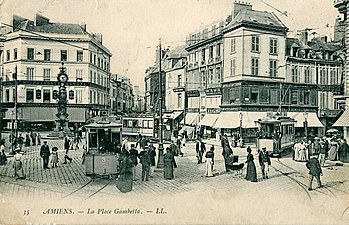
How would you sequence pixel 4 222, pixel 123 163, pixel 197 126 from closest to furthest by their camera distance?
1. pixel 4 222
2. pixel 123 163
3. pixel 197 126

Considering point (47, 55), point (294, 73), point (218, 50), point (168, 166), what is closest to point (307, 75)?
point (294, 73)

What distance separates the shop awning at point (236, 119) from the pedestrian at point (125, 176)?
1.69 m

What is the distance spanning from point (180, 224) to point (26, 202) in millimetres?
2381

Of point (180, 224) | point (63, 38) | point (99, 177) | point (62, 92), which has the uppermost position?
point (63, 38)

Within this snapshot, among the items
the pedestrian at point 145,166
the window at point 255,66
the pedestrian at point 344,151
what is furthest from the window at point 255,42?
the pedestrian at point 145,166

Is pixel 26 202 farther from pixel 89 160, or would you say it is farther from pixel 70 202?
pixel 89 160

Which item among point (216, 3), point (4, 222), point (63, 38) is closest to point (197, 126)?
point (216, 3)

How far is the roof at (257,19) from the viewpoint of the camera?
258 inches

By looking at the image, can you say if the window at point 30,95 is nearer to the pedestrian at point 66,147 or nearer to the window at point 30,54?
the window at point 30,54

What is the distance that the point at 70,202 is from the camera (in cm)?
607

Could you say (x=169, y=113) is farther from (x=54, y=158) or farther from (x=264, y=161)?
(x=54, y=158)

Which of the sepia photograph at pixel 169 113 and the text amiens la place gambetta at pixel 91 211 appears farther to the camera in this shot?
the sepia photograph at pixel 169 113

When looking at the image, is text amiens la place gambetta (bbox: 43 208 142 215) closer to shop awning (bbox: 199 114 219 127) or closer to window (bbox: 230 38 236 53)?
shop awning (bbox: 199 114 219 127)

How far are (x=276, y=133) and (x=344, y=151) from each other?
1189mm
